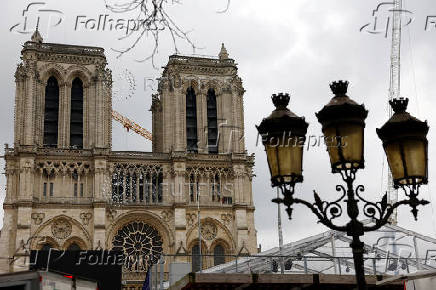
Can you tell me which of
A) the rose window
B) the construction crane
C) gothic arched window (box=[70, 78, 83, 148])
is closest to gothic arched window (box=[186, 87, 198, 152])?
the rose window

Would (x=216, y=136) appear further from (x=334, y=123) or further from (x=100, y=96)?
(x=334, y=123)

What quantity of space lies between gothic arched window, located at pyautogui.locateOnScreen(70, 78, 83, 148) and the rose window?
746 centimetres

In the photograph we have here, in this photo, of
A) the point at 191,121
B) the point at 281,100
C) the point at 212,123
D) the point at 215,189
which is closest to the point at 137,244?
the point at 215,189

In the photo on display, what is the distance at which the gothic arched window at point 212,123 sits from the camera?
174 ft

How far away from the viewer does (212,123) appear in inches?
2114

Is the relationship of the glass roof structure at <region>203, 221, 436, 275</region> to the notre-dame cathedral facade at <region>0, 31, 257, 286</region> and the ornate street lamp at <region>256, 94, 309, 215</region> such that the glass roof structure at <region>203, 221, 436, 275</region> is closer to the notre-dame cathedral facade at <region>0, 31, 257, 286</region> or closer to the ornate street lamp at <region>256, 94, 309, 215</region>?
the ornate street lamp at <region>256, 94, 309, 215</region>

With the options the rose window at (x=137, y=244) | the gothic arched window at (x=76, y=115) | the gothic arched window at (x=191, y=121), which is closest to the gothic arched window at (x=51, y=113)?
the gothic arched window at (x=76, y=115)

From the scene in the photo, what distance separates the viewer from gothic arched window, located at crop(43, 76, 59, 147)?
50406 millimetres

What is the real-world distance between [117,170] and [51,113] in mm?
6615

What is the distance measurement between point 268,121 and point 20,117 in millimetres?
44408

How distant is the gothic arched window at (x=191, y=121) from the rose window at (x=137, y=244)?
23.8ft

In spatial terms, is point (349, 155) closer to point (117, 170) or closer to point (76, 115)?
point (117, 170)

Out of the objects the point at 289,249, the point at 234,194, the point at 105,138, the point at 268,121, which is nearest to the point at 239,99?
the point at 234,194

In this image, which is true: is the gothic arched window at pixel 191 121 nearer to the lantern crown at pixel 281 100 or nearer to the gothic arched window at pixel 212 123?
the gothic arched window at pixel 212 123
